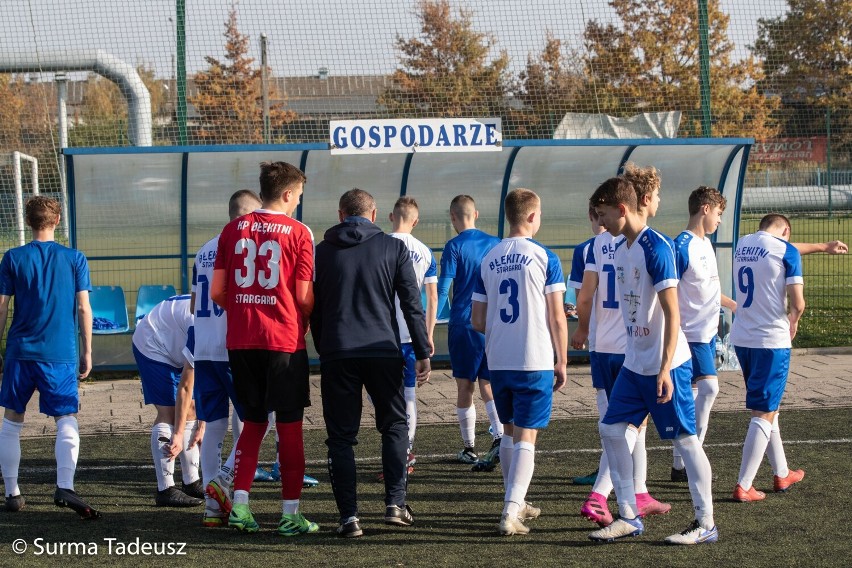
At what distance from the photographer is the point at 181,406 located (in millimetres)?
5883

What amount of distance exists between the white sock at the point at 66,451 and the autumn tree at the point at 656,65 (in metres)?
8.97

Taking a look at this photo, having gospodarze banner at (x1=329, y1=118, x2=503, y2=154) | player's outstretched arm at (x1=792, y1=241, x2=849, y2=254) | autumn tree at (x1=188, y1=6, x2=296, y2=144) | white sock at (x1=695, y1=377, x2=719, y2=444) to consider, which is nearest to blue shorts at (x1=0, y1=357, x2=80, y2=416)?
white sock at (x1=695, y1=377, x2=719, y2=444)

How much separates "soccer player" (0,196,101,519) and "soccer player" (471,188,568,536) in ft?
7.85

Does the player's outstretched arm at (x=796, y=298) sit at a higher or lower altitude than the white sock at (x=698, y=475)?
higher

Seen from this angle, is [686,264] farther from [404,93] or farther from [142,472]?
[404,93]

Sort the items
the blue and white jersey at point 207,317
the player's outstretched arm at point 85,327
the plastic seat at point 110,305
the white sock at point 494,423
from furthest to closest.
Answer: the plastic seat at point 110,305 < the white sock at point 494,423 < the player's outstretched arm at point 85,327 < the blue and white jersey at point 207,317

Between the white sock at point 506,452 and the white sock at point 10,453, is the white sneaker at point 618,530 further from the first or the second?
the white sock at point 10,453

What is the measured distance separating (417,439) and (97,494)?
2592 millimetres

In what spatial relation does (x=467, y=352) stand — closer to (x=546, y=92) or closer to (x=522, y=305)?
(x=522, y=305)

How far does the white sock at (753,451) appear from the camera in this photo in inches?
232

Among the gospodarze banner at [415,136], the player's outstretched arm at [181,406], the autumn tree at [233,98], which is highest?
the autumn tree at [233,98]

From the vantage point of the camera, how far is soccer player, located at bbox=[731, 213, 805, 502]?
6055 millimetres

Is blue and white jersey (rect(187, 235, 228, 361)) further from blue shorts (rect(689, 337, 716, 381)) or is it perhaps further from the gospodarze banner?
the gospodarze banner

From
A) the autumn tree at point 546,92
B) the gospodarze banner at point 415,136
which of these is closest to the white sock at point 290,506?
the gospodarze banner at point 415,136
